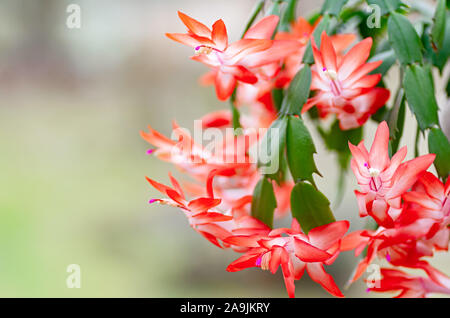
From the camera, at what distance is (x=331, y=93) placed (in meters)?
0.44

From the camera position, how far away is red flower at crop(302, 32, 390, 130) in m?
0.41

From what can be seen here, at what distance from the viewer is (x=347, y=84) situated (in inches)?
17.0

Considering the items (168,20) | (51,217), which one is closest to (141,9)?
(168,20)

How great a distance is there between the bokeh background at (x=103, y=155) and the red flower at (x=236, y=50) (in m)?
1.63

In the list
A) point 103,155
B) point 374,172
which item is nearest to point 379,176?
point 374,172

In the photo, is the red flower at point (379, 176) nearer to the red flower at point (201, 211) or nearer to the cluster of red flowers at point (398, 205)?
the cluster of red flowers at point (398, 205)

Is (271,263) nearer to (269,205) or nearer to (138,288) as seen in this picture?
(269,205)

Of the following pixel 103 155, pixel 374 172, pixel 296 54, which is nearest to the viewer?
pixel 374 172

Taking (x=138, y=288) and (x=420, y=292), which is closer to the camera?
(x=420, y=292)

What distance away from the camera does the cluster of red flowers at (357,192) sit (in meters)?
0.36

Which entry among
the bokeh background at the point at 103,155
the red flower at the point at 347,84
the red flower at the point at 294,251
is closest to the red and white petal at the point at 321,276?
the red flower at the point at 294,251

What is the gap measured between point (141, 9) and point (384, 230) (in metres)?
2.43

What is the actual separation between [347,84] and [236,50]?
0.10m

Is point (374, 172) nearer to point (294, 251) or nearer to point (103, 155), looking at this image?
point (294, 251)
